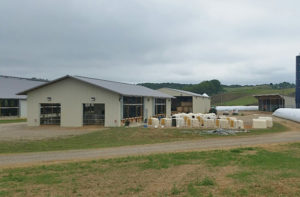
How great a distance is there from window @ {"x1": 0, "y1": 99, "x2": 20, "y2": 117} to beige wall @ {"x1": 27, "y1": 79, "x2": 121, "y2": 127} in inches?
626

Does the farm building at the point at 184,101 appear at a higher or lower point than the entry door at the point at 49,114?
higher

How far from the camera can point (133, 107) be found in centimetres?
3158

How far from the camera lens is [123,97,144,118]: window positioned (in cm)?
2949

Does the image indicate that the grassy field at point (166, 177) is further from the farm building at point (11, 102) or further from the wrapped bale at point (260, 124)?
the farm building at point (11, 102)

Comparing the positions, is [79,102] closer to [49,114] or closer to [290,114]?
[49,114]

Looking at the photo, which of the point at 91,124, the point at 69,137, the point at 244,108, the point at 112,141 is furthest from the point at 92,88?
the point at 244,108

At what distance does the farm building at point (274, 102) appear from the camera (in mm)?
59150

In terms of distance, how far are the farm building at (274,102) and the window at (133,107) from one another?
3660 centimetres

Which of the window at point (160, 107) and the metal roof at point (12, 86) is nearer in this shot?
the window at point (160, 107)

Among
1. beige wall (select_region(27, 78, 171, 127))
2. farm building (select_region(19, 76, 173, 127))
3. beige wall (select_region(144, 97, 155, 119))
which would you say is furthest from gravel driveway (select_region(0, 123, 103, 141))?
beige wall (select_region(144, 97, 155, 119))

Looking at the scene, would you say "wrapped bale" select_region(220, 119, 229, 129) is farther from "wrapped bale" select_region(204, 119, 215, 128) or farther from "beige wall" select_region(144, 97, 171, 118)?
"beige wall" select_region(144, 97, 171, 118)

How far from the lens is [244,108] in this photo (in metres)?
76.1

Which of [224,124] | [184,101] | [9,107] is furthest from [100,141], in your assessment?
[184,101]

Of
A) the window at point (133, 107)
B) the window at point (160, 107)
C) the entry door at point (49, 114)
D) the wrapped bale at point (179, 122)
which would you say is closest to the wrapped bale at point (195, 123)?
the wrapped bale at point (179, 122)
